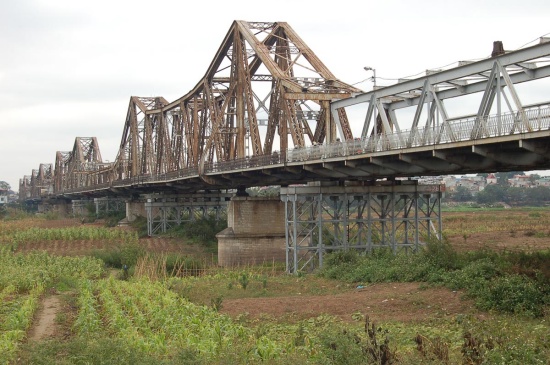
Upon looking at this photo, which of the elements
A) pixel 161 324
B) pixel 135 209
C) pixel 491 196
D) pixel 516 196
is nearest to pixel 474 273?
pixel 161 324

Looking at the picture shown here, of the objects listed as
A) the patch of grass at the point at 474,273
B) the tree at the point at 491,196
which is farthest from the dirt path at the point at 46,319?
the tree at the point at 491,196

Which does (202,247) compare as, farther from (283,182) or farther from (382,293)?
(382,293)

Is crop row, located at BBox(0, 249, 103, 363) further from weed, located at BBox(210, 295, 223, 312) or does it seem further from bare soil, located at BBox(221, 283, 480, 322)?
bare soil, located at BBox(221, 283, 480, 322)

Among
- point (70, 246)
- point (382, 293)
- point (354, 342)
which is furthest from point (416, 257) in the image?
point (70, 246)

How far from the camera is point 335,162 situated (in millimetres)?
34625

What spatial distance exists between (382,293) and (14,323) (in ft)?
41.4

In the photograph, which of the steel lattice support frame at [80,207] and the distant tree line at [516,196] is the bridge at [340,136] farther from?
the distant tree line at [516,196]

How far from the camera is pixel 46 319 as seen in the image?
26062mm

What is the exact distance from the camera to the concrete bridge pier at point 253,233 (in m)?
50.0

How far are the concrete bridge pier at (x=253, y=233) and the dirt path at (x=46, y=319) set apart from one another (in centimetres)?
1870

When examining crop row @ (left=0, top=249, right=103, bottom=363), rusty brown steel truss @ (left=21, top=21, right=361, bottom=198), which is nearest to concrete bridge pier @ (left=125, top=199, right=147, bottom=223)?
rusty brown steel truss @ (left=21, top=21, right=361, bottom=198)

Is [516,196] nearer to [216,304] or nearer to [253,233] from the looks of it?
[253,233]

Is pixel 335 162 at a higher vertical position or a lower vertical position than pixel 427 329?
higher

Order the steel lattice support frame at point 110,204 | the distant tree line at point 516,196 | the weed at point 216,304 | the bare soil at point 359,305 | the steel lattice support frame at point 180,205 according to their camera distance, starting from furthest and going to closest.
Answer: the distant tree line at point 516,196
the steel lattice support frame at point 110,204
the steel lattice support frame at point 180,205
the weed at point 216,304
the bare soil at point 359,305
